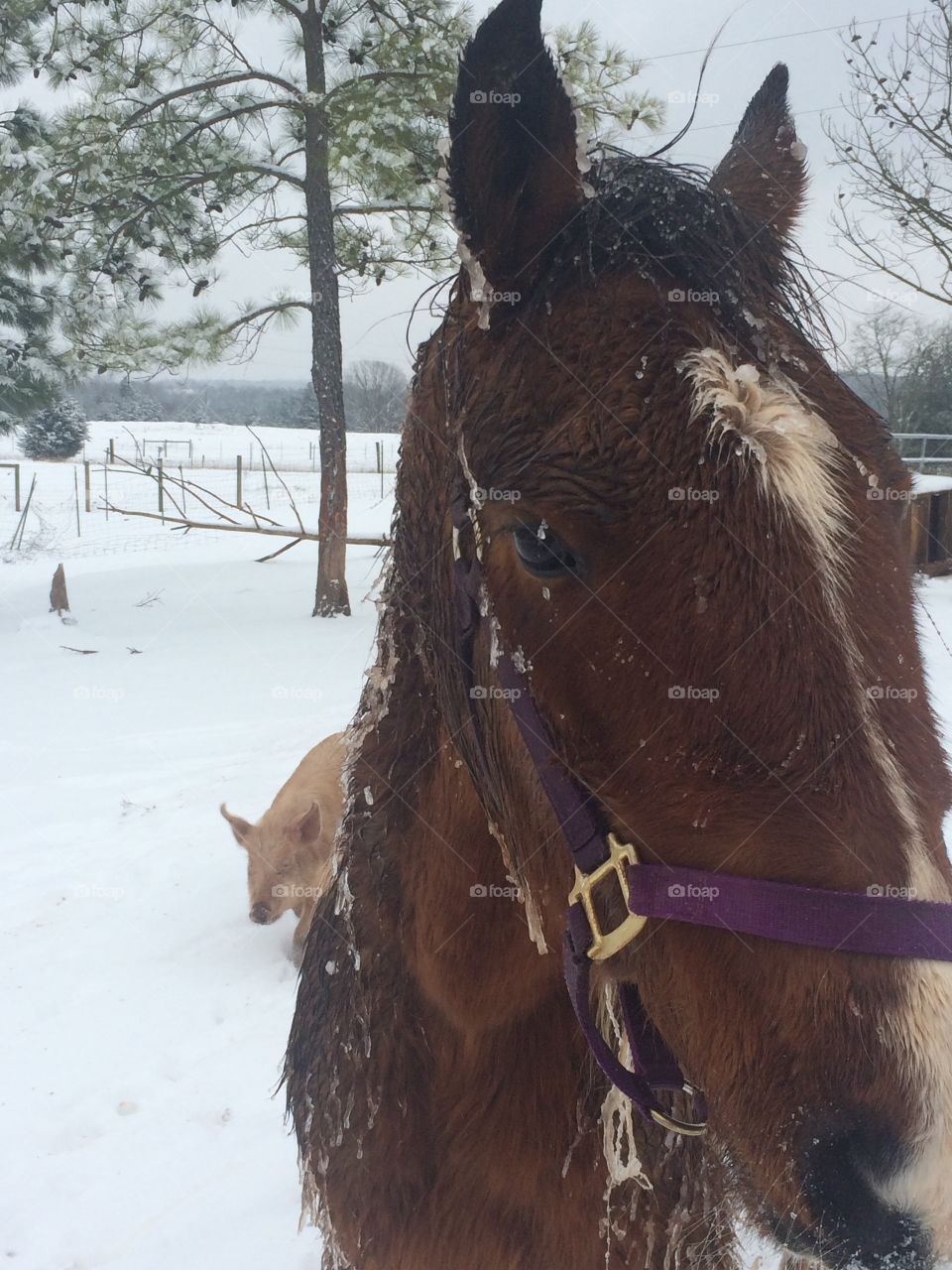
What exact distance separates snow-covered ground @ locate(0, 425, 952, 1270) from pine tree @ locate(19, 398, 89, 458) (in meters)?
25.1

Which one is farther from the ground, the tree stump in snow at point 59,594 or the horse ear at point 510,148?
the horse ear at point 510,148

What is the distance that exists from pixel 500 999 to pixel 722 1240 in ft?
2.28

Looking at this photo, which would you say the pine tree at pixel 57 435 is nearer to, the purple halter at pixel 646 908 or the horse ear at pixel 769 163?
the horse ear at pixel 769 163

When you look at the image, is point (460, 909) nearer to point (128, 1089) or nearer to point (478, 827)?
point (478, 827)

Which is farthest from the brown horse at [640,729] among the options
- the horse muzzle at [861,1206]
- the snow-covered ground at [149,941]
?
the snow-covered ground at [149,941]

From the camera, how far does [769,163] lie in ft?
5.35

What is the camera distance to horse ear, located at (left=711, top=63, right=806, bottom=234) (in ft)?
5.15

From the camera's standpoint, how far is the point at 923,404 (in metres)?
8.41

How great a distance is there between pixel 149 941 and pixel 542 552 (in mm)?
4107

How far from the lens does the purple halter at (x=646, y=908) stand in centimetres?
91

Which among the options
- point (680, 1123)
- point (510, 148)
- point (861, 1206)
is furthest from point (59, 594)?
point (861, 1206)

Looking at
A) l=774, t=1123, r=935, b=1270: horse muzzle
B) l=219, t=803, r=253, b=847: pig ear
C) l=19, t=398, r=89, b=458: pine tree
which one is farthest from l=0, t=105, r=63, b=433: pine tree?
l=19, t=398, r=89, b=458: pine tree

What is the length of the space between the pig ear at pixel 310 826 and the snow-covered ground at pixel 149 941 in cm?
53

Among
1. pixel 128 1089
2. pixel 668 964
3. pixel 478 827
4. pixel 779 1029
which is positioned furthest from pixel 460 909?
pixel 128 1089
